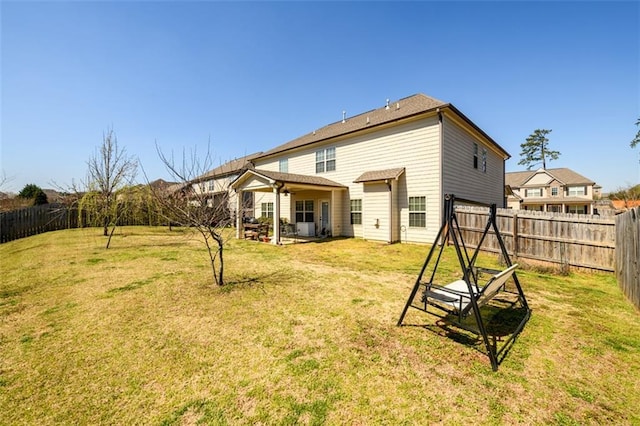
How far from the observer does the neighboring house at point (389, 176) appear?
11.9 meters

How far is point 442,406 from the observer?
2.43 m

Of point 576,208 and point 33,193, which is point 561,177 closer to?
point 576,208

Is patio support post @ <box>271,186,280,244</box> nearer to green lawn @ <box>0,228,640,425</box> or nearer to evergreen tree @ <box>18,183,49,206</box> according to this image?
green lawn @ <box>0,228,640,425</box>

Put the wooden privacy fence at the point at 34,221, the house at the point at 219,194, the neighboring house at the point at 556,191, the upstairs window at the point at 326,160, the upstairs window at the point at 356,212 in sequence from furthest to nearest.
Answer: the neighboring house at the point at 556,191 → the upstairs window at the point at 326,160 → the upstairs window at the point at 356,212 → the wooden privacy fence at the point at 34,221 → the house at the point at 219,194

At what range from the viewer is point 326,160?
16.6 m

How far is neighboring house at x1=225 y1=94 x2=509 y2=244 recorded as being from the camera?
11922 millimetres

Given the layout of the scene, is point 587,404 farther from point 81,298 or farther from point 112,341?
point 81,298

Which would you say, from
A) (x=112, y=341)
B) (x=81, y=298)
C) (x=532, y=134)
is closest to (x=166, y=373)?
(x=112, y=341)

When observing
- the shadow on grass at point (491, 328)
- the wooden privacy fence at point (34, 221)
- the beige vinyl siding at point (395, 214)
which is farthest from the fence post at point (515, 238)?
the wooden privacy fence at point (34, 221)

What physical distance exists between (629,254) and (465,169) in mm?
9364

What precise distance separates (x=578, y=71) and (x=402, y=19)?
34.4ft

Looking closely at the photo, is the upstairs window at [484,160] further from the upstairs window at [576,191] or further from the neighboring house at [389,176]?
the upstairs window at [576,191]

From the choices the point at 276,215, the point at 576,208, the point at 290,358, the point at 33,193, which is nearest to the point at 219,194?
the point at 276,215

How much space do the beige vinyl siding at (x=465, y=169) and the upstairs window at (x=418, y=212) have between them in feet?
3.87
